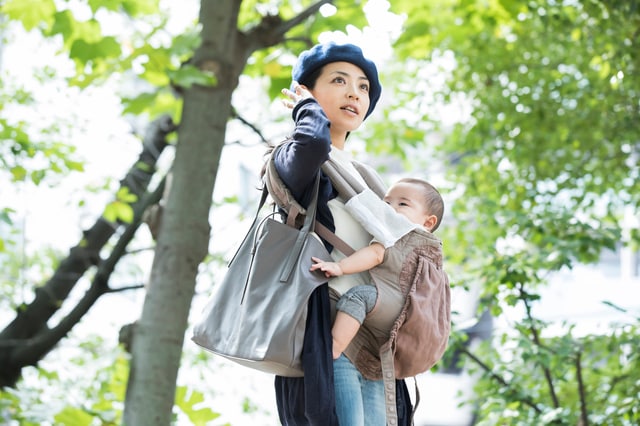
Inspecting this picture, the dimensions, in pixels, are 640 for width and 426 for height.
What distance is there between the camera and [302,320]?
6.97 ft

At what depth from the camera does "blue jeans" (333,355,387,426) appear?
86.0 inches

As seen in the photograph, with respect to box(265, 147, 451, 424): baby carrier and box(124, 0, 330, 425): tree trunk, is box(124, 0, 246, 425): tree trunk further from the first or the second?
box(265, 147, 451, 424): baby carrier

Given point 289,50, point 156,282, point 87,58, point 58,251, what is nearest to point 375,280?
point 156,282

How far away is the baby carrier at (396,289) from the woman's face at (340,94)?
0.17 metres

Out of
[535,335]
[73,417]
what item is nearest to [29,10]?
[73,417]

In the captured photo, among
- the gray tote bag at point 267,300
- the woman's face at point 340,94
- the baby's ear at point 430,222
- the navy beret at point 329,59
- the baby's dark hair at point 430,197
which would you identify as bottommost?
the gray tote bag at point 267,300

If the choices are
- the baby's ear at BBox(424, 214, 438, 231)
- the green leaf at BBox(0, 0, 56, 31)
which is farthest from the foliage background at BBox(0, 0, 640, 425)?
the baby's ear at BBox(424, 214, 438, 231)

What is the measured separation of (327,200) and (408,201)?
22 centimetres

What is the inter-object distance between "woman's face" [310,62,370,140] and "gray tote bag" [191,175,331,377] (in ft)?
0.88

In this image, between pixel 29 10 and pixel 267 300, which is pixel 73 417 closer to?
pixel 267 300

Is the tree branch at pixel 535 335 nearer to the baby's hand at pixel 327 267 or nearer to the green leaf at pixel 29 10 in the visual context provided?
the baby's hand at pixel 327 267

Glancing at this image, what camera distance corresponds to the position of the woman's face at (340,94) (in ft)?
8.02

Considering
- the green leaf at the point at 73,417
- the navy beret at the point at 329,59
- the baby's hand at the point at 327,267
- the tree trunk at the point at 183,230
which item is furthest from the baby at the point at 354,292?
the tree trunk at the point at 183,230

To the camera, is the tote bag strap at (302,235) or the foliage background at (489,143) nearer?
the tote bag strap at (302,235)
